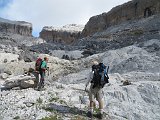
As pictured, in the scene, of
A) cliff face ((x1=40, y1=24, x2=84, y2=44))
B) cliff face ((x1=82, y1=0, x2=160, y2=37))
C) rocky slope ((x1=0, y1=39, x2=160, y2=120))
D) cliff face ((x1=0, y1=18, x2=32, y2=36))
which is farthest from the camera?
cliff face ((x1=40, y1=24, x2=84, y2=44))

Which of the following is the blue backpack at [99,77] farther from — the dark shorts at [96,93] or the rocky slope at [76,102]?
the rocky slope at [76,102]

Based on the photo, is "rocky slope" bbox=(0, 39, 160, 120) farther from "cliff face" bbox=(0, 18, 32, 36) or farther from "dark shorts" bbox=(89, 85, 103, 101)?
"cliff face" bbox=(0, 18, 32, 36)

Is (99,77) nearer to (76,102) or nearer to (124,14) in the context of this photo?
(76,102)

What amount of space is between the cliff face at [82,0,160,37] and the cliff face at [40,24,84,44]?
19.6 m

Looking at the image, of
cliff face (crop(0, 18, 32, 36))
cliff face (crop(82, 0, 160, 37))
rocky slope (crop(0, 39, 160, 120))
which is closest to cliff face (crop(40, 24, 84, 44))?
cliff face (crop(0, 18, 32, 36))

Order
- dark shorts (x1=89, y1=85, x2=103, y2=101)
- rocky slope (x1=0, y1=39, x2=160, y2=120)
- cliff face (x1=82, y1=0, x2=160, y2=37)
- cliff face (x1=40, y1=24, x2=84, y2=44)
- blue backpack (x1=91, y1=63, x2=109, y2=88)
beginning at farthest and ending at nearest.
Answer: cliff face (x1=40, y1=24, x2=84, y2=44)
cliff face (x1=82, y1=0, x2=160, y2=37)
rocky slope (x1=0, y1=39, x2=160, y2=120)
dark shorts (x1=89, y1=85, x2=103, y2=101)
blue backpack (x1=91, y1=63, x2=109, y2=88)

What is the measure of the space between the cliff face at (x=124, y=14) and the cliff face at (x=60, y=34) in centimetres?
1959

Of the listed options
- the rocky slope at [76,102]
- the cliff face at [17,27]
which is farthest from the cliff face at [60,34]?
the rocky slope at [76,102]

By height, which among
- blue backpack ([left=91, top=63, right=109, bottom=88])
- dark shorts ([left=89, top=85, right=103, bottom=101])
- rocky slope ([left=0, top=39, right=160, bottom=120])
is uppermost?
blue backpack ([left=91, top=63, right=109, bottom=88])

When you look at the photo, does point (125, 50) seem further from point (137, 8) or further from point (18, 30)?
point (18, 30)

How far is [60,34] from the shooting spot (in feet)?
332

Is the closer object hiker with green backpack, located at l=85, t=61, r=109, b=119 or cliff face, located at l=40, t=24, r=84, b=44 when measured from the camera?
hiker with green backpack, located at l=85, t=61, r=109, b=119

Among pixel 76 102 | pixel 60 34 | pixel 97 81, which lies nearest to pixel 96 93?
pixel 97 81

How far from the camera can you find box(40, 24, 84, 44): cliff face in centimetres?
9719
